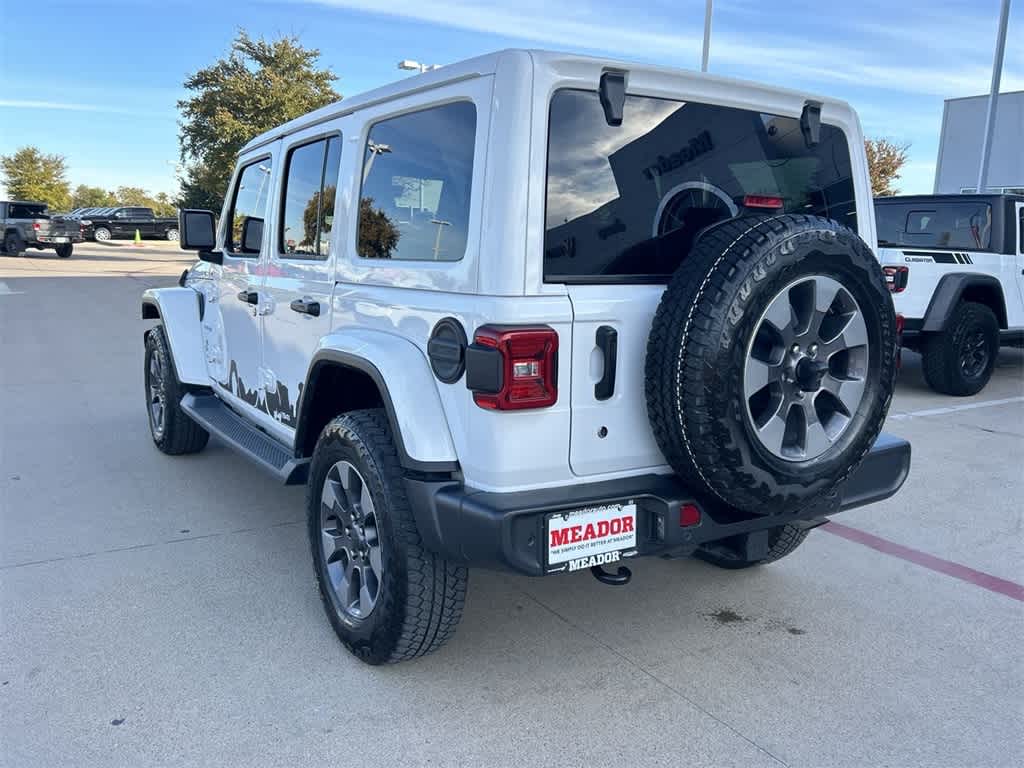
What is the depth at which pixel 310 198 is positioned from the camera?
375 cm

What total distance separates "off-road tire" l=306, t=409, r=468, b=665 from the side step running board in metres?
0.54

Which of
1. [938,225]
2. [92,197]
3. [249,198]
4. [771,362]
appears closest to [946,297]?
[938,225]

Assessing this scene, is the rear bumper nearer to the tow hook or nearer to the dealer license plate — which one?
the dealer license plate

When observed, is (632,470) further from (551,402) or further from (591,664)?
(591,664)

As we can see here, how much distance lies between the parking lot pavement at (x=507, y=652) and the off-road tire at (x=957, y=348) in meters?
3.26

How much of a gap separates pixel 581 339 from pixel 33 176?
66.3 m

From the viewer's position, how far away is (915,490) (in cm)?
522

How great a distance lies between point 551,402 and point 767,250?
0.77 metres

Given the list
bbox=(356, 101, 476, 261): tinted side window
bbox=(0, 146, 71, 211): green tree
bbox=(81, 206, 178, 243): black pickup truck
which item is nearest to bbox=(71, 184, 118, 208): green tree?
bbox=(0, 146, 71, 211): green tree

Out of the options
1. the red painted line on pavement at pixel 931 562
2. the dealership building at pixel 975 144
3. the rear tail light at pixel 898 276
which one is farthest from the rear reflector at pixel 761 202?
the dealership building at pixel 975 144

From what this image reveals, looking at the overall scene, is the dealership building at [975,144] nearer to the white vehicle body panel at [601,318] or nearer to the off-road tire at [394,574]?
the white vehicle body panel at [601,318]

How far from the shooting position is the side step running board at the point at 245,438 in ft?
11.5

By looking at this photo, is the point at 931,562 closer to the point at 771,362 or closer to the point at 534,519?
the point at 771,362

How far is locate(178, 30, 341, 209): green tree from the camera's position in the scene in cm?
2744
